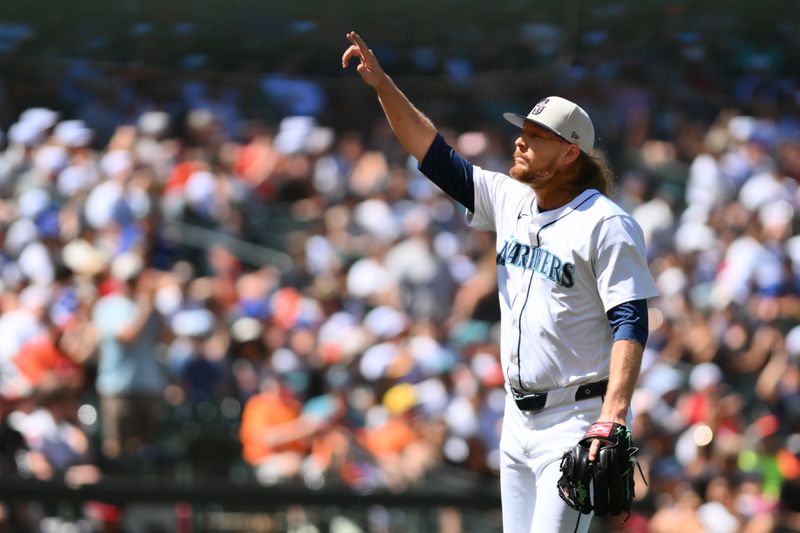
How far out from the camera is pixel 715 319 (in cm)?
1134

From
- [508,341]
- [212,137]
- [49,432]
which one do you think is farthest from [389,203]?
[508,341]

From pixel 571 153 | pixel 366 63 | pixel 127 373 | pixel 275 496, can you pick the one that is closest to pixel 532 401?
pixel 571 153

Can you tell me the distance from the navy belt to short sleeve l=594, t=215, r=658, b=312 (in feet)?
0.90

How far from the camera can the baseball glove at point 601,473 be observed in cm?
377

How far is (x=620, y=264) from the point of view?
155 inches

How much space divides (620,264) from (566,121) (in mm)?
481

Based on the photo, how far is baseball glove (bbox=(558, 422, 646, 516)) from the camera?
377cm

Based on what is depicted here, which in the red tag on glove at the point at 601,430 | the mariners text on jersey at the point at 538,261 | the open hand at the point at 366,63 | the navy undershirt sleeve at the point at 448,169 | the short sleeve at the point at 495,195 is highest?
the open hand at the point at 366,63

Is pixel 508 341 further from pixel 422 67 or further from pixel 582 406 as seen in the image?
pixel 422 67

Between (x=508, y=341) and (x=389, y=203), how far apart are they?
A: 8069 millimetres

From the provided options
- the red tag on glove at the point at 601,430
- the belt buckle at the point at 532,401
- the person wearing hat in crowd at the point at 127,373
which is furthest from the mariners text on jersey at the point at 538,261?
the person wearing hat in crowd at the point at 127,373

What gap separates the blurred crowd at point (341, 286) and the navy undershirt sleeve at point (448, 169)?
14.8 ft

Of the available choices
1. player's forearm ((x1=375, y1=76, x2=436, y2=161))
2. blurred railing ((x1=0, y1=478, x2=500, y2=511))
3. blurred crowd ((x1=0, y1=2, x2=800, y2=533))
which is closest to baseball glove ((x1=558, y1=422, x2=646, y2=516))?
player's forearm ((x1=375, y1=76, x2=436, y2=161))

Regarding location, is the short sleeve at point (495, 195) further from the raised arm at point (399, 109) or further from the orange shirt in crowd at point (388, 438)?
the orange shirt in crowd at point (388, 438)
